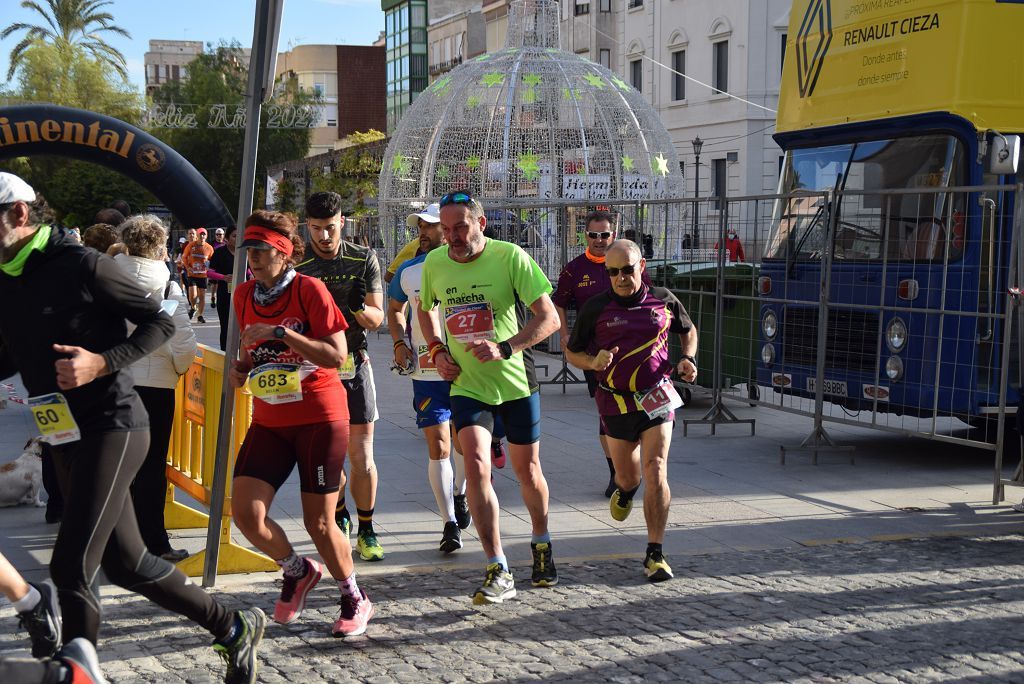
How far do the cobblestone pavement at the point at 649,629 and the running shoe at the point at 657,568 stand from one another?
0.15ft

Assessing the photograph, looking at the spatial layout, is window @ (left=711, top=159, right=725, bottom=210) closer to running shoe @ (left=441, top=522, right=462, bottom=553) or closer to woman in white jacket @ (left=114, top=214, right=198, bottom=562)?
running shoe @ (left=441, top=522, right=462, bottom=553)

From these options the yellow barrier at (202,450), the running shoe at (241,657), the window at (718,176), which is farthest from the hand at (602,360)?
the window at (718,176)

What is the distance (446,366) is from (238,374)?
1.04 metres

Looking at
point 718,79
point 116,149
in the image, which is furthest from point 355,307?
point 718,79

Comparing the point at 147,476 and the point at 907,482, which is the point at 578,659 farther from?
the point at 907,482

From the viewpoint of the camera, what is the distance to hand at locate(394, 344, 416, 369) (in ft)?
23.7

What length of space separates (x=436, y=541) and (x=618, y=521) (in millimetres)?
1066

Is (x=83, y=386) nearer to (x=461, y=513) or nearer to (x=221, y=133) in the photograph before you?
(x=461, y=513)

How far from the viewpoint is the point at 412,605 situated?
19.6 feet

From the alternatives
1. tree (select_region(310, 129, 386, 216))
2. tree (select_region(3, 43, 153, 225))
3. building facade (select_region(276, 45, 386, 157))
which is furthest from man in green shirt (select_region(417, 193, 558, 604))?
building facade (select_region(276, 45, 386, 157))

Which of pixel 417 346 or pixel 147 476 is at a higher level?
pixel 417 346

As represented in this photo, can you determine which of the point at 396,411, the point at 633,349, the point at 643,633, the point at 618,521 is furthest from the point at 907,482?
the point at 396,411

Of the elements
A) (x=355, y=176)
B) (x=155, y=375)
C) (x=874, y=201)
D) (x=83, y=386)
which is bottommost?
(x=155, y=375)

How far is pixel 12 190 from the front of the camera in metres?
4.42
